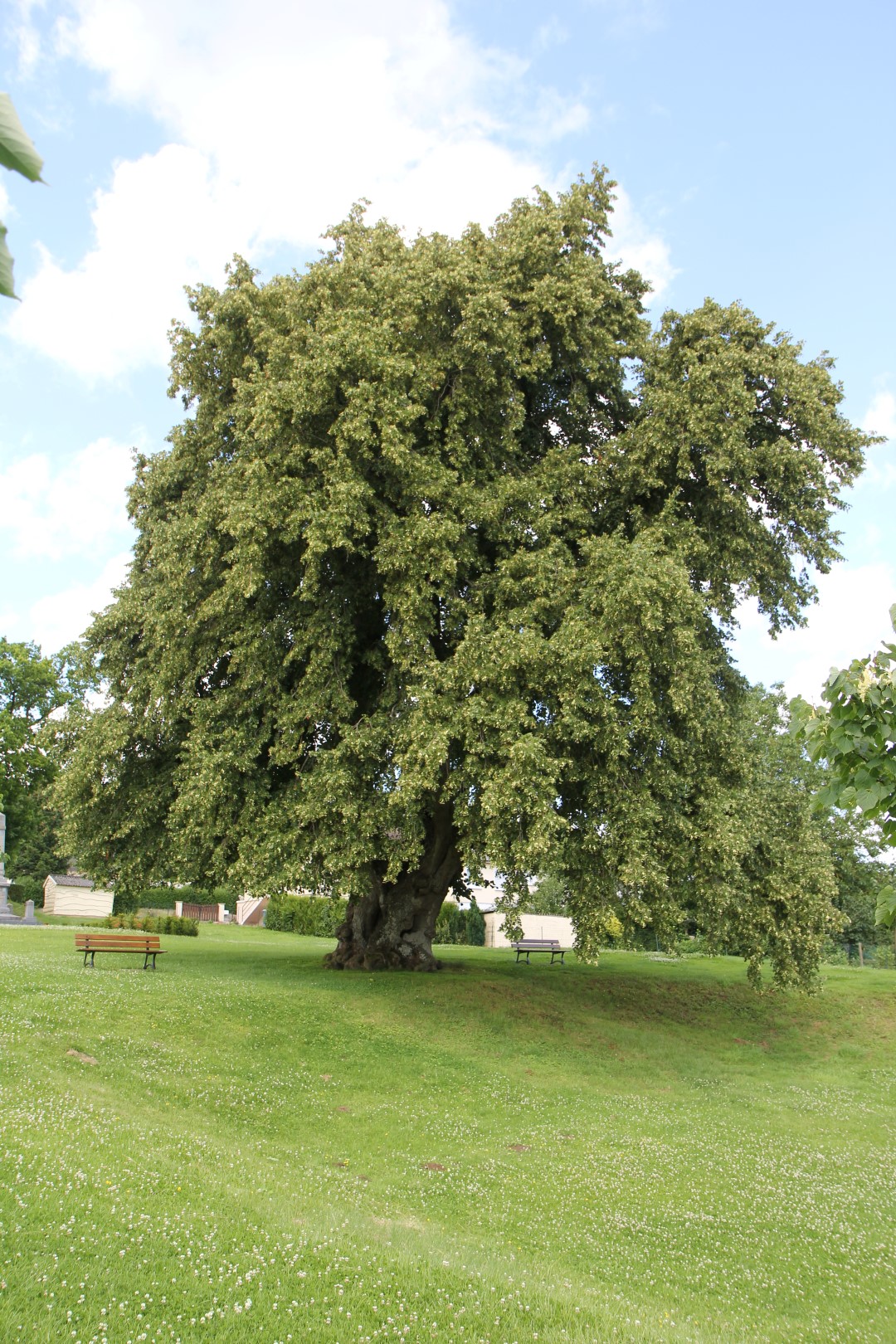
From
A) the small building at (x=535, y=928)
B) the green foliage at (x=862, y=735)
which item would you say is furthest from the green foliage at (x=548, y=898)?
the green foliage at (x=862, y=735)

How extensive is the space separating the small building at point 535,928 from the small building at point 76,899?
81.5 ft

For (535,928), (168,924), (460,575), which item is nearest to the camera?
(460,575)

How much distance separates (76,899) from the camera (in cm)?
5844

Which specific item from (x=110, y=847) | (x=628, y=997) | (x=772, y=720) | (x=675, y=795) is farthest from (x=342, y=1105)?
(x=772, y=720)

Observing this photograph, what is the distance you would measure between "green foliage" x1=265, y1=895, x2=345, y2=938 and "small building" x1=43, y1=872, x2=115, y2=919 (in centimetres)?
1096

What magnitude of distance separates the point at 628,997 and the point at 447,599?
1353cm

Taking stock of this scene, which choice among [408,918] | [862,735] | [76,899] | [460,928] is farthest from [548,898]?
[862,735]

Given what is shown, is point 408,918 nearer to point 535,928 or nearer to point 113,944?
point 113,944

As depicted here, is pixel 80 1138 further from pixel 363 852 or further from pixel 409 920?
pixel 409 920

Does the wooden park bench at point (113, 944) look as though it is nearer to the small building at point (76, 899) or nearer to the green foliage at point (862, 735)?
the green foliage at point (862, 735)

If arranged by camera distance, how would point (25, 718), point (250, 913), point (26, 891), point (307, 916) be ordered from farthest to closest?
point (250, 913) < point (26, 891) < point (25, 718) < point (307, 916)

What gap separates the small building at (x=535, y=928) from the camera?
2048 inches

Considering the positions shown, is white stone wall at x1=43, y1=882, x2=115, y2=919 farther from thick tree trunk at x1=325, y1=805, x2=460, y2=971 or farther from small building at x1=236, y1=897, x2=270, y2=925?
thick tree trunk at x1=325, y1=805, x2=460, y2=971

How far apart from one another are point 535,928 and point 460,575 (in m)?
37.3
